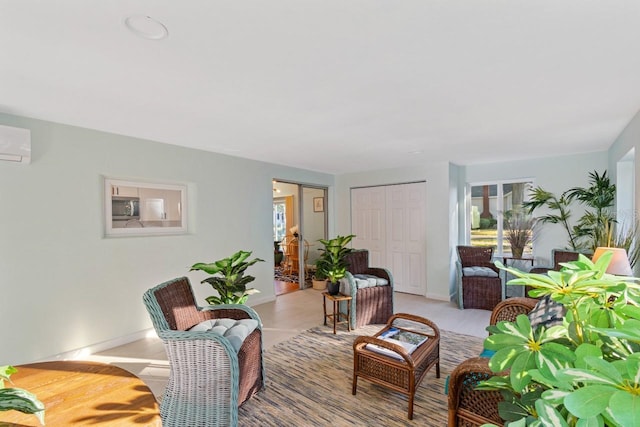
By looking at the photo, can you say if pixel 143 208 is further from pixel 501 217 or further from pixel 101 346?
pixel 501 217

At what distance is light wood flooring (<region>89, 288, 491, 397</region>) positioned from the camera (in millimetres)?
2826

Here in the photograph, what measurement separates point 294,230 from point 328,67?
518cm

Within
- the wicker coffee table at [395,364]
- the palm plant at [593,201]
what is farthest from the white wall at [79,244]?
the palm plant at [593,201]

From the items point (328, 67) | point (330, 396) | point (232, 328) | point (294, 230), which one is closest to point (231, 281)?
point (232, 328)

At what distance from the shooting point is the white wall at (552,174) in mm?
4371

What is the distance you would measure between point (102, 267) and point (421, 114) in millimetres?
3610

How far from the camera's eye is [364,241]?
607 cm

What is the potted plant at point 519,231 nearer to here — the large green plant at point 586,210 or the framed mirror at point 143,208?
the large green plant at point 586,210

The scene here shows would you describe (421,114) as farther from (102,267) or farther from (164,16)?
(102,267)

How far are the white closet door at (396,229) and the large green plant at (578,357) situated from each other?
477cm

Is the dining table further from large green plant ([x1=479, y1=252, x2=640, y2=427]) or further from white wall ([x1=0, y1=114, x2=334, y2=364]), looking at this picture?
white wall ([x1=0, y1=114, x2=334, y2=364])

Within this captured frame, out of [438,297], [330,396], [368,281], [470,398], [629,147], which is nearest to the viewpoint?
[470,398]

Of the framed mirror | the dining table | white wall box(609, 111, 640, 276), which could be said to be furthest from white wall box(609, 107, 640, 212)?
the framed mirror

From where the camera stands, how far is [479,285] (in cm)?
438
